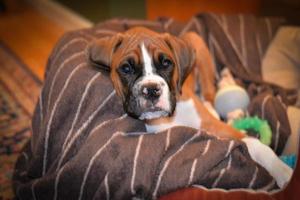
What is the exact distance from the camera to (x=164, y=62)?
1635mm

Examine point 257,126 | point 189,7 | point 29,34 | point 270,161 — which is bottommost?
point 270,161

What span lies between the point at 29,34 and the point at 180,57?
3.00 metres

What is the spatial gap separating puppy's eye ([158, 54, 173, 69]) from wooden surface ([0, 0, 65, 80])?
1850 mm

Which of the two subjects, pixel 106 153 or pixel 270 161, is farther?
pixel 270 161

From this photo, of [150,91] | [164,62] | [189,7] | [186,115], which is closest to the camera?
[150,91]

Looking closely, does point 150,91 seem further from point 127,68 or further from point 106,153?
point 106,153

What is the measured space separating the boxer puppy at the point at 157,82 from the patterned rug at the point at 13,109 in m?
0.89

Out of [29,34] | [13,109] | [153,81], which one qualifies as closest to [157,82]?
[153,81]

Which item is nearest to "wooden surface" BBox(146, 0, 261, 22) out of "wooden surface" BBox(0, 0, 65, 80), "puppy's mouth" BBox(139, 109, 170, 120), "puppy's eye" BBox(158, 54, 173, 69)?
"wooden surface" BBox(0, 0, 65, 80)

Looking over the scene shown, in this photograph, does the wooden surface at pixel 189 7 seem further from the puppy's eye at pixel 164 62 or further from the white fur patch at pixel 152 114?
the white fur patch at pixel 152 114

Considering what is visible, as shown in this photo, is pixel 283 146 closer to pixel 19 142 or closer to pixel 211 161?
pixel 211 161

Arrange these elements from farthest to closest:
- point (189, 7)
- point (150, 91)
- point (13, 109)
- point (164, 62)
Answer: point (189, 7) → point (13, 109) → point (164, 62) → point (150, 91)

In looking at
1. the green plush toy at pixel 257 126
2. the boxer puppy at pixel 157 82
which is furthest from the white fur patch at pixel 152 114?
the green plush toy at pixel 257 126

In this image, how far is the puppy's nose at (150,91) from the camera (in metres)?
1.52
